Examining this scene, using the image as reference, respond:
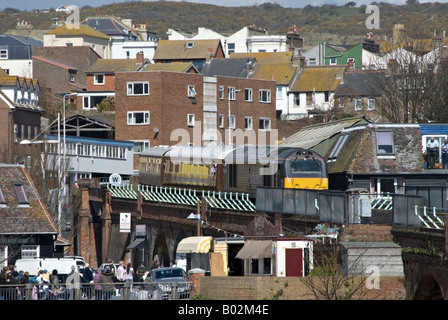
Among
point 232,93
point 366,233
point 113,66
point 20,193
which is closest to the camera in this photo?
point 366,233

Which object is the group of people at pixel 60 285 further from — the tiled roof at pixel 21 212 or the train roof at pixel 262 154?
the train roof at pixel 262 154

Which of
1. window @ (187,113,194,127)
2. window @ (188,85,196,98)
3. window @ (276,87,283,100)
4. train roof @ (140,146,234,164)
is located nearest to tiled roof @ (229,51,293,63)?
window @ (276,87,283,100)

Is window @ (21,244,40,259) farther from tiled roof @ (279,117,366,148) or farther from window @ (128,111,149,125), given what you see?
window @ (128,111,149,125)

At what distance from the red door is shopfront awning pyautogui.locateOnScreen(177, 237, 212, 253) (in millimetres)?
7090

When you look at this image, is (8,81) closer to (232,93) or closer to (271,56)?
(232,93)

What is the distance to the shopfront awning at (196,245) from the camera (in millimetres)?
47050

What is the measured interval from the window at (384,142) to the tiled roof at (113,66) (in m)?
65.6

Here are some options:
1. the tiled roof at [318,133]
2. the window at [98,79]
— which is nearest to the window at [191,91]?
the window at [98,79]

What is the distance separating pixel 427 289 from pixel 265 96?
7081cm

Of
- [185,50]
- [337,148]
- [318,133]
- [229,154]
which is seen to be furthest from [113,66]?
[337,148]

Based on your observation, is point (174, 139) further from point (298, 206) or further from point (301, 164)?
point (298, 206)

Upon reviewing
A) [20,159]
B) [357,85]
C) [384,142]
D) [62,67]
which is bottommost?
[20,159]

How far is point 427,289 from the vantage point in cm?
3569
